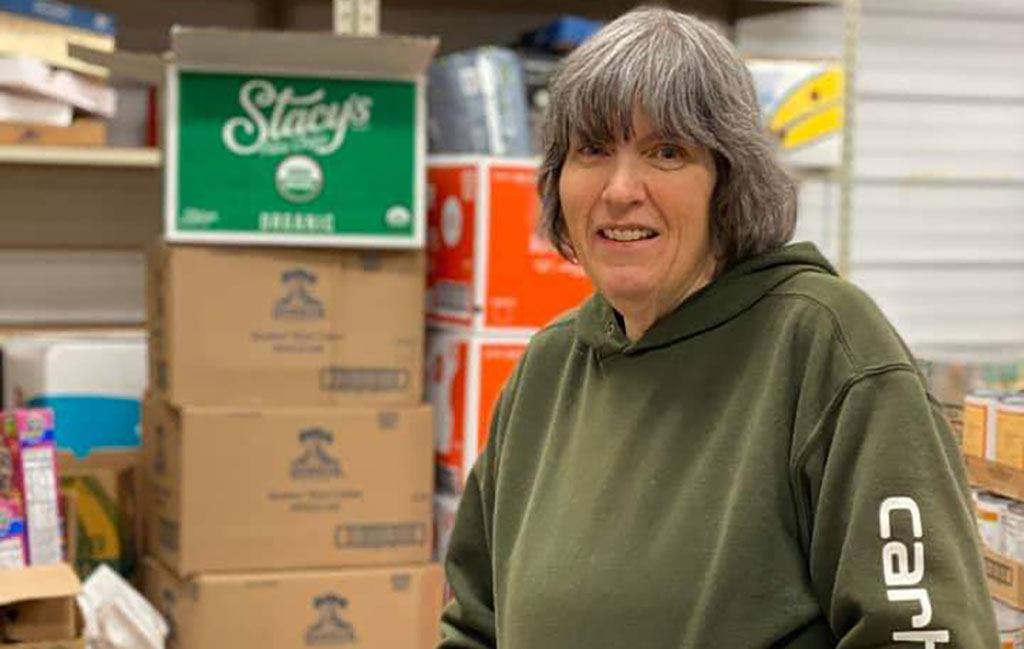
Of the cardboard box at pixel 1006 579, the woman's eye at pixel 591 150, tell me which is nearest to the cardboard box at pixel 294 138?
the cardboard box at pixel 1006 579

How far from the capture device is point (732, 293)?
49.1 inches

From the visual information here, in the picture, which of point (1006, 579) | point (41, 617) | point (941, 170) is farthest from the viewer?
point (941, 170)

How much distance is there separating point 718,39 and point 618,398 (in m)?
0.33

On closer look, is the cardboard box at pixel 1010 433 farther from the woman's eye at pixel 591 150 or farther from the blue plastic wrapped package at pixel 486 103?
the blue plastic wrapped package at pixel 486 103

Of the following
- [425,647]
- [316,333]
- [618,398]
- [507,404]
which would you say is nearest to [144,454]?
[316,333]

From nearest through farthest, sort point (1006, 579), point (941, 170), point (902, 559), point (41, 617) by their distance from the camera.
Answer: point (902, 559) → point (1006, 579) → point (41, 617) → point (941, 170)

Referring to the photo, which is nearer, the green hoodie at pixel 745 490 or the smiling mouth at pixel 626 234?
the green hoodie at pixel 745 490

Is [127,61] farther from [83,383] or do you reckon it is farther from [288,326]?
[83,383]

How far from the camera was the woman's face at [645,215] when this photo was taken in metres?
1.25

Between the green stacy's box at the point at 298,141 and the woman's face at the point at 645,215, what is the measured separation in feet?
4.79

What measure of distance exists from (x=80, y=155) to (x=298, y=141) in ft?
1.79

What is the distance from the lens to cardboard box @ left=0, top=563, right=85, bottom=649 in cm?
220

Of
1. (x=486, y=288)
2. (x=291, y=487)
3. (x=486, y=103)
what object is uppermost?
(x=486, y=103)

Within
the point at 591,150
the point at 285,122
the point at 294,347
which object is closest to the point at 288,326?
the point at 294,347
